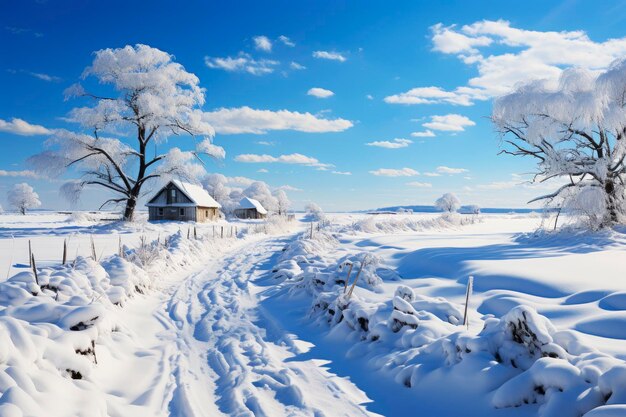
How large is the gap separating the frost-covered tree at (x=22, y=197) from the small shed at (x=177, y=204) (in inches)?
2342

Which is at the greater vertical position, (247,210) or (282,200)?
(282,200)

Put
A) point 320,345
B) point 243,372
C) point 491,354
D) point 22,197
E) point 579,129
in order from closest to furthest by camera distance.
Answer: point 491,354
point 243,372
point 320,345
point 579,129
point 22,197

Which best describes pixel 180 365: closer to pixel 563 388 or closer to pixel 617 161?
pixel 563 388

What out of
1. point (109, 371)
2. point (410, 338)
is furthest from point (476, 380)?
point (109, 371)

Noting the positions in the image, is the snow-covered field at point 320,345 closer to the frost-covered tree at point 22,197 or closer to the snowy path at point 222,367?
the snowy path at point 222,367

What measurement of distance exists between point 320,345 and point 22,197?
99.6 metres

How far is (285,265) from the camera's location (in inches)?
491

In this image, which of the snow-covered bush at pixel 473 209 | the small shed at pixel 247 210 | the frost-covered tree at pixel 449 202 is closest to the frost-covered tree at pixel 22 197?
the small shed at pixel 247 210

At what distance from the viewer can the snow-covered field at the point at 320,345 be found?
12.1ft

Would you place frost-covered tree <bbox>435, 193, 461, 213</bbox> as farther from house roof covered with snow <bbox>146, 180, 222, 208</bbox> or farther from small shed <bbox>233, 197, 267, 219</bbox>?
house roof covered with snow <bbox>146, 180, 222, 208</bbox>

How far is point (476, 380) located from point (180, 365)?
11.8 ft

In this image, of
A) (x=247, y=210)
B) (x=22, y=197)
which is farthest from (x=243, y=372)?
(x=22, y=197)

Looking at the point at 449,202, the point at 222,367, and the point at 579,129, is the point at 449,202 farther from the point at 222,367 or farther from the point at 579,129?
the point at 222,367

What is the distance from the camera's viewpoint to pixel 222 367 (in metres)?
5.09
